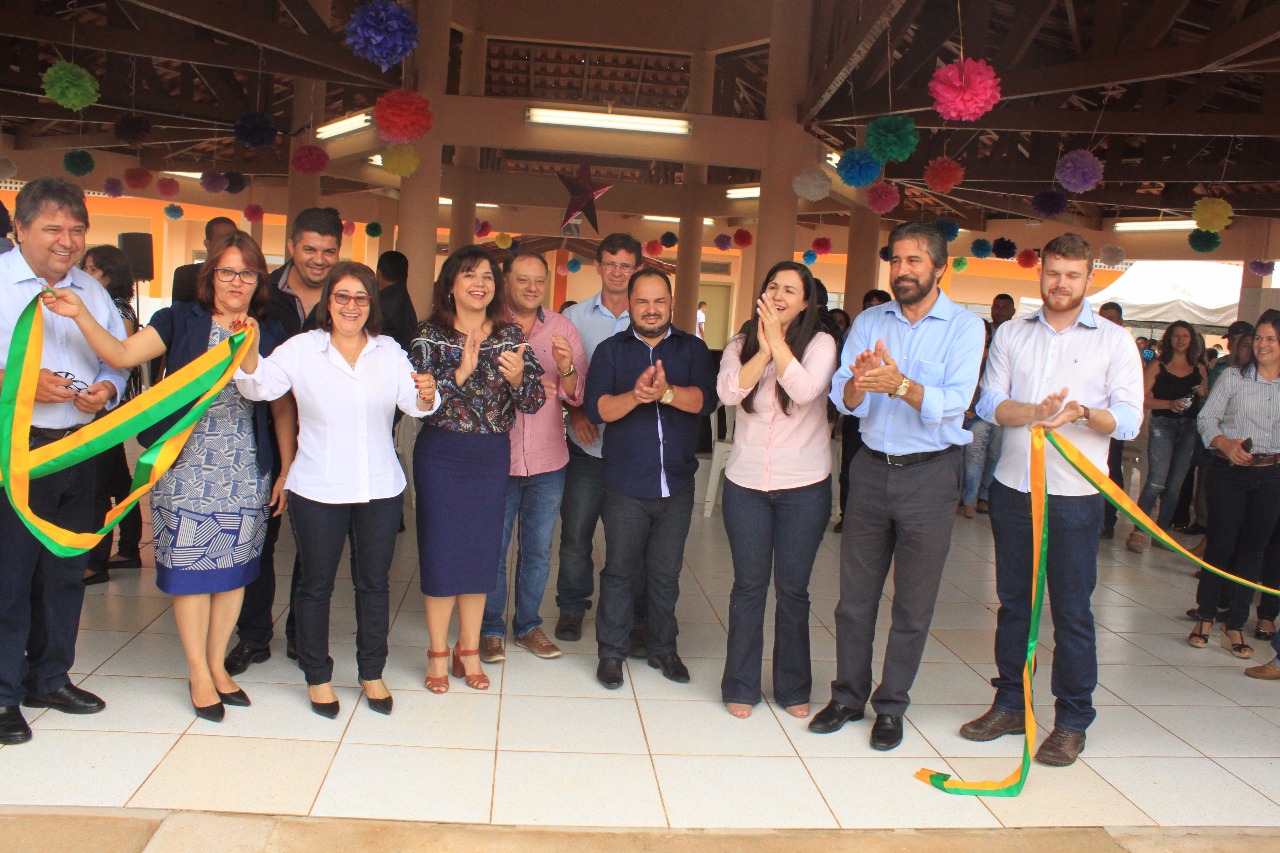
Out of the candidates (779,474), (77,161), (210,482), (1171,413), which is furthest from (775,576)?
(77,161)

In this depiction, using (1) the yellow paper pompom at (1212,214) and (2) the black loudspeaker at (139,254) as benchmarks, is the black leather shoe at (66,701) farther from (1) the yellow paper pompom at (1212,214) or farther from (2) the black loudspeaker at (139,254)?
(1) the yellow paper pompom at (1212,214)

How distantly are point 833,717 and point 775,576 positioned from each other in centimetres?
50

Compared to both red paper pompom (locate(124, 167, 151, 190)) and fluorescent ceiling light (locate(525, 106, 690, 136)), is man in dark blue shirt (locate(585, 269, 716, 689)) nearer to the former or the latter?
fluorescent ceiling light (locate(525, 106, 690, 136))

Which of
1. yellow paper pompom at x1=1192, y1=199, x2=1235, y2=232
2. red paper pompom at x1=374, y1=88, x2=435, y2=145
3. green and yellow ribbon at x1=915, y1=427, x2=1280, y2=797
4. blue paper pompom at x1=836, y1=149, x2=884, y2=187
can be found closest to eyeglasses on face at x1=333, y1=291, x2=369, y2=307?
green and yellow ribbon at x1=915, y1=427, x2=1280, y2=797

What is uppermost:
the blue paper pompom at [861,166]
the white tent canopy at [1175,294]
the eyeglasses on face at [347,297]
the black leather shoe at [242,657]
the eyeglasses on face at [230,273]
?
the blue paper pompom at [861,166]

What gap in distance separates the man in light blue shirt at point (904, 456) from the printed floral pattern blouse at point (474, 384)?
1.03 meters

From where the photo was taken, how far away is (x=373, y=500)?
3.17 m

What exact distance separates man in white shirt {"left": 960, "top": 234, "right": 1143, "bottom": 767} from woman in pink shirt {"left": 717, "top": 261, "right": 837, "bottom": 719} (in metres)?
0.57

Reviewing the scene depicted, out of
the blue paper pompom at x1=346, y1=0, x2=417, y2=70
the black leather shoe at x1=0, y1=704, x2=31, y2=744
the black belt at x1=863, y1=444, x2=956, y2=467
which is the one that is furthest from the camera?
the blue paper pompom at x1=346, y1=0, x2=417, y2=70

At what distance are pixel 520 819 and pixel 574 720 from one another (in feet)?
2.31

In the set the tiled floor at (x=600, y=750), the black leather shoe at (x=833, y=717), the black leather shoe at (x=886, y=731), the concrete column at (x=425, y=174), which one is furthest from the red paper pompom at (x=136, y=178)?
the black leather shoe at (x=886, y=731)

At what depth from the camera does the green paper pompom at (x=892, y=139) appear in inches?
283

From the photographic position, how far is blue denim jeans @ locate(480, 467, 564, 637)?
383 cm

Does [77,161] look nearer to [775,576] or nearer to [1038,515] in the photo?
[775,576]
